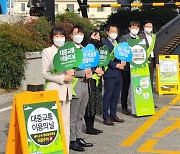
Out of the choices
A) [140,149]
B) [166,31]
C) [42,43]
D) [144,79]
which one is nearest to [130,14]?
[166,31]

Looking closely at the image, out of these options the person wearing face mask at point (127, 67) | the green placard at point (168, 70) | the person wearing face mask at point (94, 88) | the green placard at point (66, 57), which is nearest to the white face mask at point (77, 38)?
the person wearing face mask at point (94, 88)

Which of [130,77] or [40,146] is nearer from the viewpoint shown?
[40,146]

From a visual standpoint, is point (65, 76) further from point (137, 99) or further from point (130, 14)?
point (130, 14)

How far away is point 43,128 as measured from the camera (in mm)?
4820

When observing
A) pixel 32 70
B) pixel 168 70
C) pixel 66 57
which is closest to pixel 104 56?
pixel 66 57

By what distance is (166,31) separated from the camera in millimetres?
21453

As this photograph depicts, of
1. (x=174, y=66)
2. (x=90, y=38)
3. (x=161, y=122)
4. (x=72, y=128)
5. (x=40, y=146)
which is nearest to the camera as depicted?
(x=40, y=146)

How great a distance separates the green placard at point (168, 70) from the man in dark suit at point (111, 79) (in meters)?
Answer: 4.27

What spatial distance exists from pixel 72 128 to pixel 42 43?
22.7 feet

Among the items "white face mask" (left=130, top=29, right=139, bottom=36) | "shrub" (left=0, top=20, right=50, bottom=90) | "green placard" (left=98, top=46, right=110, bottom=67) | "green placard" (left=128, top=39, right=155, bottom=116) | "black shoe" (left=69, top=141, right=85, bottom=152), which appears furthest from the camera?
"shrub" (left=0, top=20, right=50, bottom=90)

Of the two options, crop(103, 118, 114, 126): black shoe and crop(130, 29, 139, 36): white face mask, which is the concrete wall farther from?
crop(103, 118, 114, 126): black shoe

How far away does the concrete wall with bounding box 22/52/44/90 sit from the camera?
11390 mm

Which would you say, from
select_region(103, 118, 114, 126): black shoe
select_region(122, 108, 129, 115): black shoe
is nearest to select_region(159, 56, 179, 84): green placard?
select_region(122, 108, 129, 115): black shoe

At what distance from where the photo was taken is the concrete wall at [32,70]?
1139 centimetres
